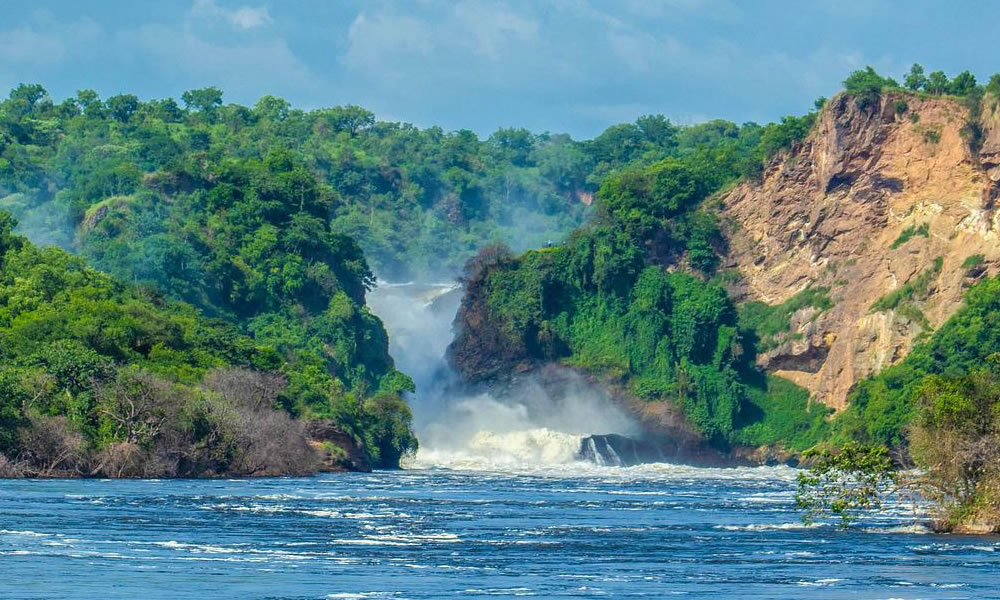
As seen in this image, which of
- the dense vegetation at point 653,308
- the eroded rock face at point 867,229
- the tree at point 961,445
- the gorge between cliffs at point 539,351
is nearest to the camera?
the tree at point 961,445

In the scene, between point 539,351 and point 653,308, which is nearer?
point 653,308

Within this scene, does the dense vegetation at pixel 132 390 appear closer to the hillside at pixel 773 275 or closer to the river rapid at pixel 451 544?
the river rapid at pixel 451 544

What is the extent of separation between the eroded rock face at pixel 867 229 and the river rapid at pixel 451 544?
1902 inches

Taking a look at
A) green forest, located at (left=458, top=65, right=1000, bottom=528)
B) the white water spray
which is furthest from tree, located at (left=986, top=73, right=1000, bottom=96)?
the white water spray

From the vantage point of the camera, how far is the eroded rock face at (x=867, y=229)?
453 feet

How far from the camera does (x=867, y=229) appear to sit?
145 meters

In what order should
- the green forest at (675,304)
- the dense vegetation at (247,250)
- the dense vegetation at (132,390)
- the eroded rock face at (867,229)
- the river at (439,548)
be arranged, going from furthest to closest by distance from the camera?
1. the green forest at (675,304)
2. the dense vegetation at (247,250)
3. the eroded rock face at (867,229)
4. the dense vegetation at (132,390)
5. the river at (439,548)

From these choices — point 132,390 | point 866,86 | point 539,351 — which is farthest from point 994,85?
point 132,390

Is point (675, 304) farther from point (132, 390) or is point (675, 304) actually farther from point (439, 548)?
point (439, 548)

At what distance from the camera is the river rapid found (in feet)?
149

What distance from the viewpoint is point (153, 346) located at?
10012 centimetres

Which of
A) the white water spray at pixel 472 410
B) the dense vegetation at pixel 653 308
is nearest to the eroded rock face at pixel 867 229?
the dense vegetation at pixel 653 308

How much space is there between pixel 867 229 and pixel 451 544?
94.6 meters

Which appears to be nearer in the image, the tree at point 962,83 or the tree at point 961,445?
the tree at point 961,445
